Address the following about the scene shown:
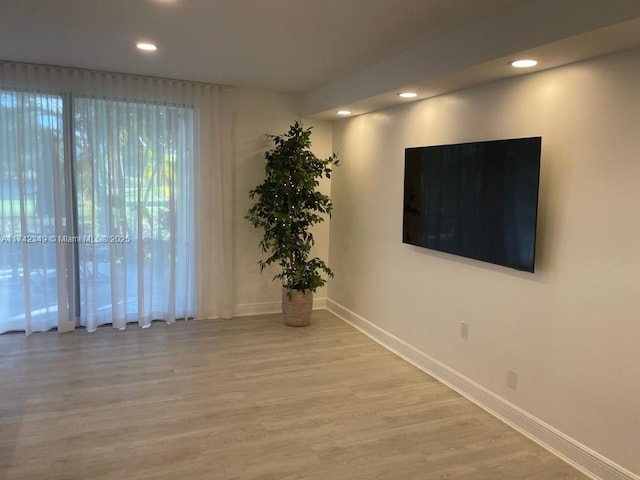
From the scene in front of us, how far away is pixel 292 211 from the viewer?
470 cm

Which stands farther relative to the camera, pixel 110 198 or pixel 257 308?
pixel 257 308

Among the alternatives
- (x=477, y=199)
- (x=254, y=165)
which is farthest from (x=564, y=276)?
(x=254, y=165)

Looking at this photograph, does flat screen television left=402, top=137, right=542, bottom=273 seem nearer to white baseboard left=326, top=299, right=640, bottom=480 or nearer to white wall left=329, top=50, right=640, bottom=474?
white wall left=329, top=50, right=640, bottom=474

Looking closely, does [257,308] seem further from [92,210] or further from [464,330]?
[464,330]

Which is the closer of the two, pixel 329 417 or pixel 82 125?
pixel 329 417

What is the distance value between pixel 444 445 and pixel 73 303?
3.72 metres

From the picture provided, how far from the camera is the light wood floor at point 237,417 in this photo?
244 centimetres

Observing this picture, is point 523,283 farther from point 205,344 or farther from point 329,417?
point 205,344

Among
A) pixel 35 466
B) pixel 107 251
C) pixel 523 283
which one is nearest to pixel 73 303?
pixel 107 251

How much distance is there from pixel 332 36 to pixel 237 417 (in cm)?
256

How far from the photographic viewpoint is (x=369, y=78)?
12.3 feet

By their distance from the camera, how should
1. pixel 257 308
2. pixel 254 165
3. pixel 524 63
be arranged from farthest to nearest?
pixel 257 308 → pixel 254 165 → pixel 524 63

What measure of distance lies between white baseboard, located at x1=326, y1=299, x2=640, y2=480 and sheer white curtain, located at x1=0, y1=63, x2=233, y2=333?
84.8 inches

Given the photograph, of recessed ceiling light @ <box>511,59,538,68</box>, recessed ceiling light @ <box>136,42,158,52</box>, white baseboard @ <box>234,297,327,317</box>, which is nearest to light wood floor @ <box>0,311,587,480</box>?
white baseboard @ <box>234,297,327,317</box>
